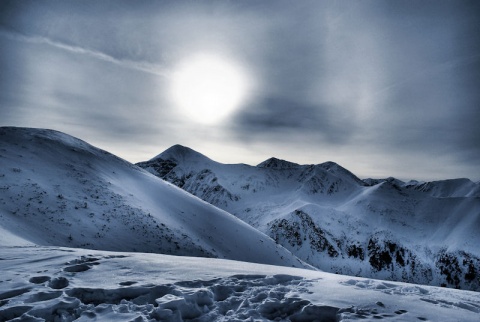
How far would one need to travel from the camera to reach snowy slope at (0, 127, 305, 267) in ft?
62.9

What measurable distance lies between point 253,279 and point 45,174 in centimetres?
2542

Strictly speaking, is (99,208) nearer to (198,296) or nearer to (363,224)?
(198,296)

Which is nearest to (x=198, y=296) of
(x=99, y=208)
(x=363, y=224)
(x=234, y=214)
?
(x=99, y=208)

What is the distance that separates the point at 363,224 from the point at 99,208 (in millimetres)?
124233

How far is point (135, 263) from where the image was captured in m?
8.26

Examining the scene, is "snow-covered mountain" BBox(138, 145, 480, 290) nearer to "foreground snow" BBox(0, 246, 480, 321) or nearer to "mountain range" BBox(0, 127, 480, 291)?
"mountain range" BBox(0, 127, 480, 291)

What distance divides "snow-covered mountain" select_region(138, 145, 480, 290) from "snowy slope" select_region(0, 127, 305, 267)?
282 ft

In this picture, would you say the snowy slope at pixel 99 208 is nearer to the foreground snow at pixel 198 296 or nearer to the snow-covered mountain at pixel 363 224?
the foreground snow at pixel 198 296

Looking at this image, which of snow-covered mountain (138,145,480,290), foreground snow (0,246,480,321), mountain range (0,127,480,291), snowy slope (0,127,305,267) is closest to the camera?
foreground snow (0,246,480,321)

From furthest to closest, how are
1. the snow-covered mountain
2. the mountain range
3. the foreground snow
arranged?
the snow-covered mountain < the mountain range < the foreground snow

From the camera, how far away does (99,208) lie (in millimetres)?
23281

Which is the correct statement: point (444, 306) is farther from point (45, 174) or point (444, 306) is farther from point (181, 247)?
point (45, 174)

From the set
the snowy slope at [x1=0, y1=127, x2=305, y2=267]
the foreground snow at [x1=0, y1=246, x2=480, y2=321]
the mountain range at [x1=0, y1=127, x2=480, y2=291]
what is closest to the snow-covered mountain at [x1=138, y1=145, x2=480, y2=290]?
the mountain range at [x1=0, y1=127, x2=480, y2=291]

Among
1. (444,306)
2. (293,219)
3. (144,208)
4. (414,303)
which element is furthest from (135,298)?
(293,219)
